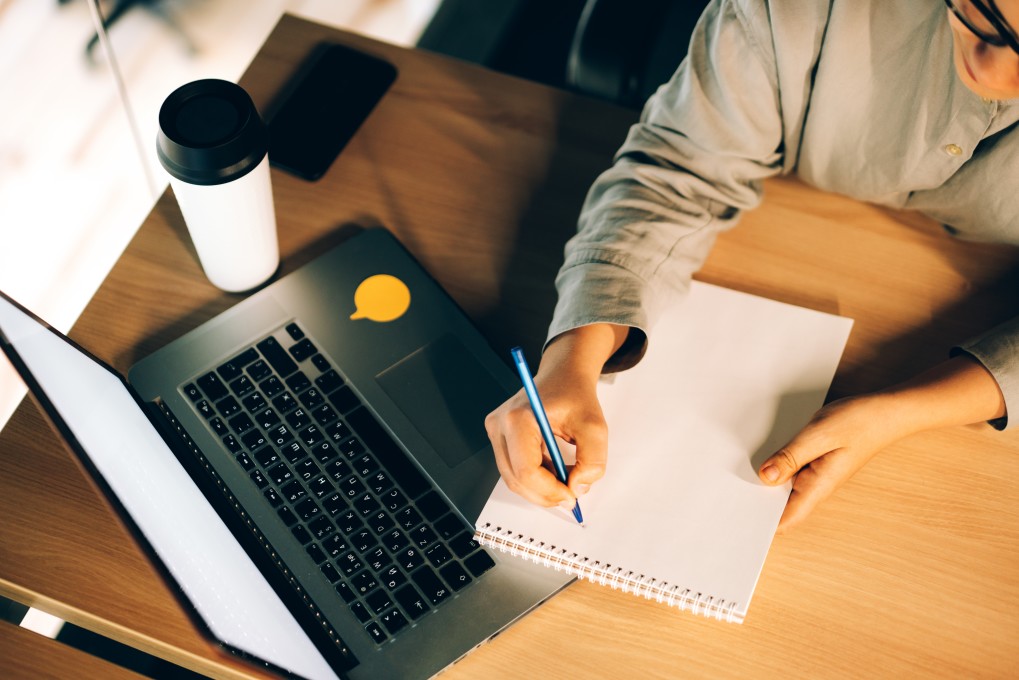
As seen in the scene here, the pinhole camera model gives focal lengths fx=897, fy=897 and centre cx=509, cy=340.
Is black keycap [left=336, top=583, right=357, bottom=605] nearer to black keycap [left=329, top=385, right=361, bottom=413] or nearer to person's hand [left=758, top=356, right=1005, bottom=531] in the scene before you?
black keycap [left=329, top=385, right=361, bottom=413]

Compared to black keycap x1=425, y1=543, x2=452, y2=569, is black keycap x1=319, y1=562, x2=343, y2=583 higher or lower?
lower

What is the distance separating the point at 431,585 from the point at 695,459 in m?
0.24

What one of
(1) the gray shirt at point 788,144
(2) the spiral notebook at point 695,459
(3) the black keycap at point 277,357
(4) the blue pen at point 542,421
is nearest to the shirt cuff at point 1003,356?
A: (1) the gray shirt at point 788,144

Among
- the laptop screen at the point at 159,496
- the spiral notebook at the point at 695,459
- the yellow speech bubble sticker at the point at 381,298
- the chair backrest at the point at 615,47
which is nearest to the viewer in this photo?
the laptop screen at the point at 159,496

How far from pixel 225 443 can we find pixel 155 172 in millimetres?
1361

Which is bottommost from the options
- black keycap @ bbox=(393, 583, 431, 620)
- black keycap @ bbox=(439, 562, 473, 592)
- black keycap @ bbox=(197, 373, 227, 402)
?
black keycap @ bbox=(393, 583, 431, 620)

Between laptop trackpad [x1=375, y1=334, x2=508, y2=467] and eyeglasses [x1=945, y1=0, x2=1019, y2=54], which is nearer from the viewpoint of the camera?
eyeglasses [x1=945, y1=0, x2=1019, y2=54]

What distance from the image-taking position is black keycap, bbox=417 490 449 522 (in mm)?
717

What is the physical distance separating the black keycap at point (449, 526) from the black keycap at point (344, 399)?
125 millimetres

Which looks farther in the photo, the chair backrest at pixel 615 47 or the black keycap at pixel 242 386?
the chair backrest at pixel 615 47

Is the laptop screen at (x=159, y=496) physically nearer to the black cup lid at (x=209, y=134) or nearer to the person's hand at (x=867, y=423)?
the black cup lid at (x=209, y=134)

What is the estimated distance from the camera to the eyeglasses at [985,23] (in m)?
0.59

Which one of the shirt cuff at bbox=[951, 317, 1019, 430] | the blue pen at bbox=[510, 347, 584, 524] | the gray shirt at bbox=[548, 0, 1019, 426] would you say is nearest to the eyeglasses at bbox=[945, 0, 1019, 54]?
the gray shirt at bbox=[548, 0, 1019, 426]

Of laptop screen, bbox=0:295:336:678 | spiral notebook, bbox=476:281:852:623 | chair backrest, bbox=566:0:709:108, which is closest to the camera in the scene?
laptop screen, bbox=0:295:336:678
